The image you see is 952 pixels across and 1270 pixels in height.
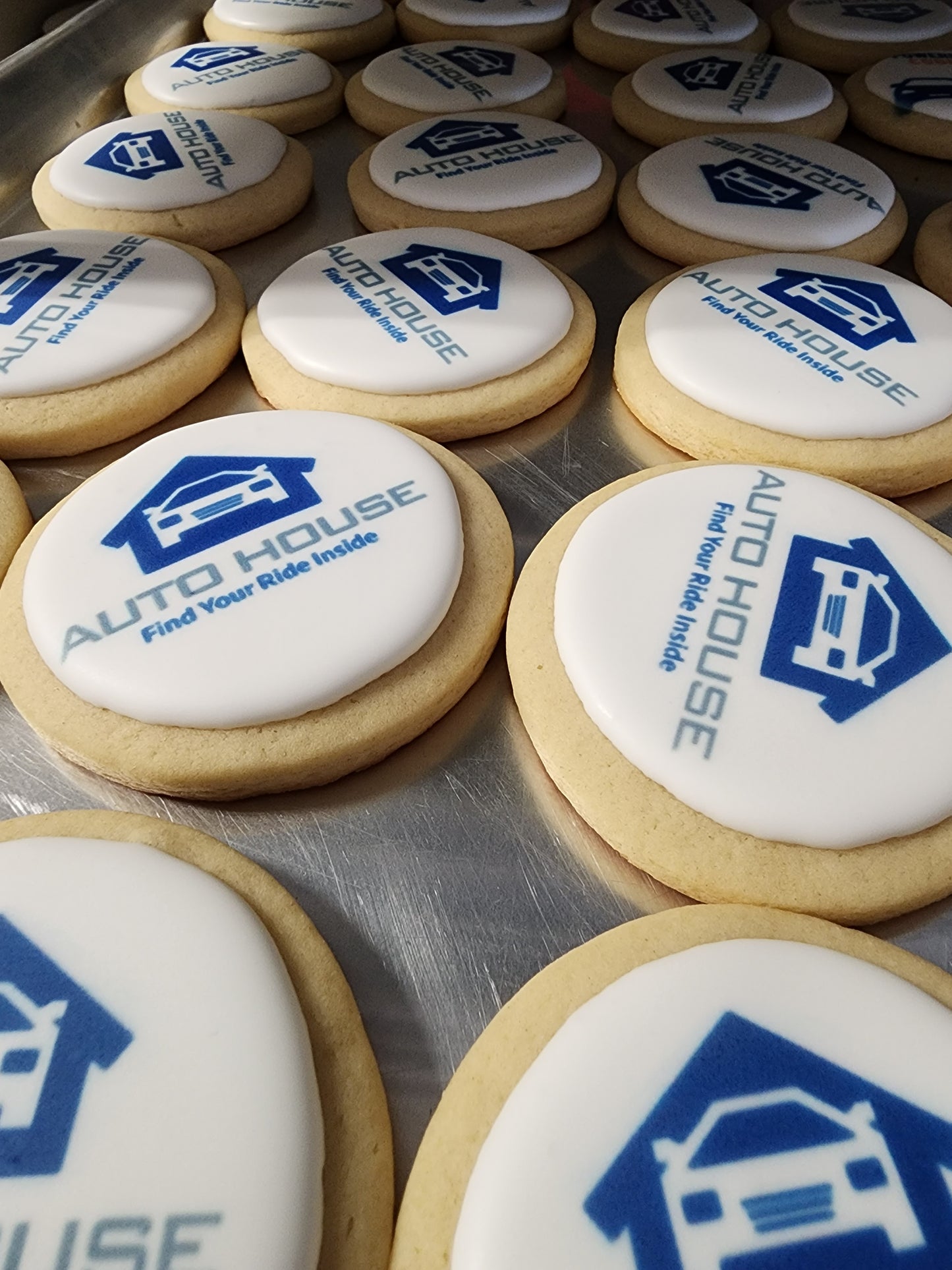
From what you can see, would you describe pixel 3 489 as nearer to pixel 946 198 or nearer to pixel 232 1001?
pixel 232 1001

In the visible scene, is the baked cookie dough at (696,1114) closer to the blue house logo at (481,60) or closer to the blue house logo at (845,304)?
the blue house logo at (845,304)


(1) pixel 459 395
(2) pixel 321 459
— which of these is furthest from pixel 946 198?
(2) pixel 321 459

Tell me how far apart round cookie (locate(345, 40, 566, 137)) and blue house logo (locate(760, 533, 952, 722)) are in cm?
137

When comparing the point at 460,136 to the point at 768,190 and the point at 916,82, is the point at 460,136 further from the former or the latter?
the point at 916,82

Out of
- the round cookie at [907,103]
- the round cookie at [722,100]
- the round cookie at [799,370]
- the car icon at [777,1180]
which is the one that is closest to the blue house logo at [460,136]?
the round cookie at [722,100]

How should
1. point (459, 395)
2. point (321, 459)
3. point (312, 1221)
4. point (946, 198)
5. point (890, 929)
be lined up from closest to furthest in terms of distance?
1. point (312, 1221)
2. point (890, 929)
3. point (321, 459)
4. point (459, 395)
5. point (946, 198)

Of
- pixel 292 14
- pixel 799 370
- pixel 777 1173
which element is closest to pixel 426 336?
pixel 799 370

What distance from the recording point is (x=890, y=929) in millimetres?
891

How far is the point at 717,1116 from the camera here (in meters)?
0.70

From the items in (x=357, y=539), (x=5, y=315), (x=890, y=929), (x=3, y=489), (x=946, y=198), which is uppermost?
(x=5, y=315)

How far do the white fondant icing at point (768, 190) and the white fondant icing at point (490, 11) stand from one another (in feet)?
2.51

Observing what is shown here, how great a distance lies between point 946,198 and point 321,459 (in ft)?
4.92

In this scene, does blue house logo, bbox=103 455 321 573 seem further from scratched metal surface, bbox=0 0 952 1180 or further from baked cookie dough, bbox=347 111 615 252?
baked cookie dough, bbox=347 111 615 252

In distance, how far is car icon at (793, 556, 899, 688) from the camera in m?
0.96
